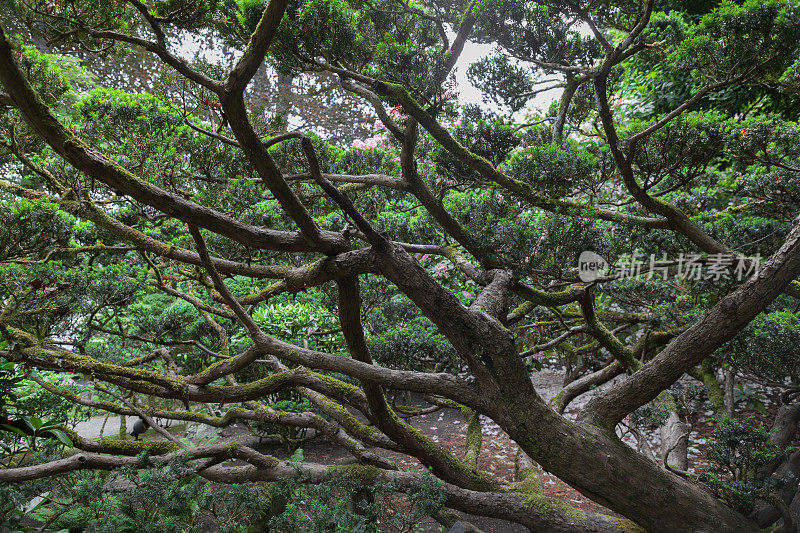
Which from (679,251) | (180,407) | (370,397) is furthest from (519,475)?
(180,407)

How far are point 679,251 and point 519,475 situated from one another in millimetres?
2299

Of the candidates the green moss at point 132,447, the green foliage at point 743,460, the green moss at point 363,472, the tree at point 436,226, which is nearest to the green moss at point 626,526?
the tree at point 436,226

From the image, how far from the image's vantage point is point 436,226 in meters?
4.62

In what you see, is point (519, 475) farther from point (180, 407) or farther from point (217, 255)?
point (180, 407)

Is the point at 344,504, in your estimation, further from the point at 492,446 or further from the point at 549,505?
the point at 492,446

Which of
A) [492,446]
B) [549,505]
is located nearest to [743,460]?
[549,505]

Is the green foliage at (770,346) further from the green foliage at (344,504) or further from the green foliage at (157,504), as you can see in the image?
the green foliage at (157,504)

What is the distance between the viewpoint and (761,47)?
278 cm
